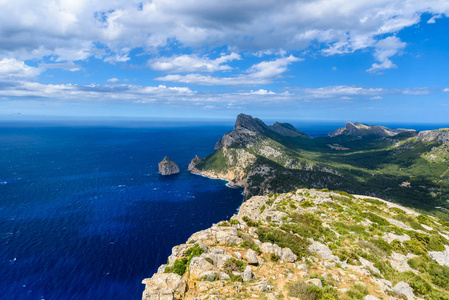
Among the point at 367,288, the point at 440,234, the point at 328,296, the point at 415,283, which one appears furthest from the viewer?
the point at 440,234

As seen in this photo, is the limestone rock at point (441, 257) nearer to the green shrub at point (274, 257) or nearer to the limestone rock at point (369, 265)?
the limestone rock at point (369, 265)

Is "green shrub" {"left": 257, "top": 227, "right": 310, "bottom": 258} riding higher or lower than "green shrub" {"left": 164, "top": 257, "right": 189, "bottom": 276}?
lower

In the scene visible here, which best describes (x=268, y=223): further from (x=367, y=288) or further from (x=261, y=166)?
(x=261, y=166)

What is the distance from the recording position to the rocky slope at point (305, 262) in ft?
63.3

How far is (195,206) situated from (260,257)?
394ft

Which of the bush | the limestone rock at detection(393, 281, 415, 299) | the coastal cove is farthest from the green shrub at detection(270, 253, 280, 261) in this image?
the coastal cove

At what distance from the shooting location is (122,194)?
153m

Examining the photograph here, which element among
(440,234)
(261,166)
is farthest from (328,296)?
(261,166)

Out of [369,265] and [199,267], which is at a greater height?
[199,267]

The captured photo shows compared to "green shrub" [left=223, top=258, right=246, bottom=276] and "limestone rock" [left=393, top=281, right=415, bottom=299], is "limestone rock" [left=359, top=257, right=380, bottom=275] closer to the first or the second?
"limestone rock" [left=393, top=281, right=415, bottom=299]

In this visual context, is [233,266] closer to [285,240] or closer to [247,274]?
[247,274]

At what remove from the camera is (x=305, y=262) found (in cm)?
2541

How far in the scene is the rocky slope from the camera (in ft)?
63.3

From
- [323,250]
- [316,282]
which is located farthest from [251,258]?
[323,250]
